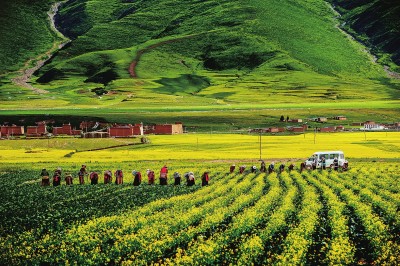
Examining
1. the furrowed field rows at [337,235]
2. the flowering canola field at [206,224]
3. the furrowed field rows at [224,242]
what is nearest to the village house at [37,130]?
the flowering canola field at [206,224]

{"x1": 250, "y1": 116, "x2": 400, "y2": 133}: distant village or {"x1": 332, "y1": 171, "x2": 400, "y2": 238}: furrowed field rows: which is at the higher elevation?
{"x1": 250, "y1": 116, "x2": 400, "y2": 133}: distant village

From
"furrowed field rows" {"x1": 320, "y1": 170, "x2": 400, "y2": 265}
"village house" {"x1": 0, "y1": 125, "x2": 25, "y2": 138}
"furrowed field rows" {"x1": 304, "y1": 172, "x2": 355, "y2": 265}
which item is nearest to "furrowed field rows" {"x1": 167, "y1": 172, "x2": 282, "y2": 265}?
"furrowed field rows" {"x1": 304, "y1": 172, "x2": 355, "y2": 265}

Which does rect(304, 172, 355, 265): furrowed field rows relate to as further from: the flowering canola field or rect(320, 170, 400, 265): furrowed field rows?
rect(320, 170, 400, 265): furrowed field rows

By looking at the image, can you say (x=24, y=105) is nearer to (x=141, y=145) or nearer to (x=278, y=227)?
(x=141, y=145)

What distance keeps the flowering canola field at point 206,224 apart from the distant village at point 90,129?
68531 millimetres

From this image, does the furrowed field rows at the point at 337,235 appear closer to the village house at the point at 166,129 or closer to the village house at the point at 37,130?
the village house at the point at 166,129

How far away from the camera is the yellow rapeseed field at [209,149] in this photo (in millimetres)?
82531

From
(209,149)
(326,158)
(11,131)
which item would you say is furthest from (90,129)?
(326,158)

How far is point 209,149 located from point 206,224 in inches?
2512

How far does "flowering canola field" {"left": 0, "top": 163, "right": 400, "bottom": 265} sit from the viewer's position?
24953 millimetres

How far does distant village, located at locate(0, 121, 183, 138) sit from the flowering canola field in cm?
6853

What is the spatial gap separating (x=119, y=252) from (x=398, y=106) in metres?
175

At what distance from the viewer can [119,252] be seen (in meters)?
25.7

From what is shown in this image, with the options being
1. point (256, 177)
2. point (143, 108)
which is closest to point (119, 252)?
point (256, 177)
